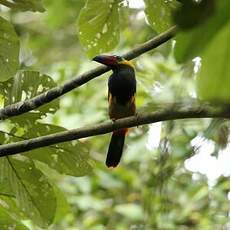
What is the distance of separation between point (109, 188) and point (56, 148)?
9.45 feet

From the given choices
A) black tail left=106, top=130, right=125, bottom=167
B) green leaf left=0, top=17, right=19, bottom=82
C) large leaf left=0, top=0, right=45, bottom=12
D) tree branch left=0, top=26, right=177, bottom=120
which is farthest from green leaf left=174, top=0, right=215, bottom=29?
black tail left=106, top=130, right=125, bottom=167

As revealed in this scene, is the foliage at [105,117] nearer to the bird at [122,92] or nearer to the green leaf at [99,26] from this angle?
the green leaf at [99,26]

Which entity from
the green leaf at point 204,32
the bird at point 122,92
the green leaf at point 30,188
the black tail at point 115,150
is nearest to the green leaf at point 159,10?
the green leaf at point 30,188

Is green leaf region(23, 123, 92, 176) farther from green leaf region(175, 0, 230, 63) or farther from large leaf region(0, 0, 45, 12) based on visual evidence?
green leaf region(175, 0, 230, 63)

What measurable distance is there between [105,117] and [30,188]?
2077 millimetres

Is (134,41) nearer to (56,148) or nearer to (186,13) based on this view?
(56,148)

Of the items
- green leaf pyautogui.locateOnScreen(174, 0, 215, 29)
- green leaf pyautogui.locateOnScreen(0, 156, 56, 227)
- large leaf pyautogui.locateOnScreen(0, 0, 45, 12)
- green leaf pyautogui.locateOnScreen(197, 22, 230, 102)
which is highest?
large leaf pyautogui.locateOnScreen(0, 0, 45, 12)

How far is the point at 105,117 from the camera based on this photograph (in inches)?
153

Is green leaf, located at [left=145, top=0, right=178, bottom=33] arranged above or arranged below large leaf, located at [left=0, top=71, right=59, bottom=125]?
above

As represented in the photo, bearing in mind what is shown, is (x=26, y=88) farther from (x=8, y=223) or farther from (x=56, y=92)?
(x=8, y=223)

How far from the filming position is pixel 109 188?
15.5ft

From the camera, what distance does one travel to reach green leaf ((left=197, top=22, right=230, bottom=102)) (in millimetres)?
367

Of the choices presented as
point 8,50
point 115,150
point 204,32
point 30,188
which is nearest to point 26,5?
point 8,50

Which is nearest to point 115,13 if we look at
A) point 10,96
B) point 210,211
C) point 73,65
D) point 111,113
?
point 10,96
